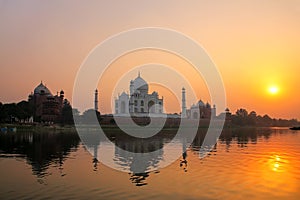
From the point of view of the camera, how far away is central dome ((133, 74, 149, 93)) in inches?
4988

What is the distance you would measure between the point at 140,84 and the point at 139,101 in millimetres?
6334

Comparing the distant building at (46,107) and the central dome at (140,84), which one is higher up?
the central dome at (140,84)

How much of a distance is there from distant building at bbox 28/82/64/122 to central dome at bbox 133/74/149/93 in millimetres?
30243

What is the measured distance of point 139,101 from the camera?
413 feet

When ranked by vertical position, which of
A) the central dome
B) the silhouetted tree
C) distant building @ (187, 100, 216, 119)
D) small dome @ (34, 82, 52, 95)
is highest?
the central dome

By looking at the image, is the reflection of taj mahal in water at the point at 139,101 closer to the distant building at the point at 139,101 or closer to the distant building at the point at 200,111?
the distant building at the point at 139,101

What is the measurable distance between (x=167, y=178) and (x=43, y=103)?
8362cm

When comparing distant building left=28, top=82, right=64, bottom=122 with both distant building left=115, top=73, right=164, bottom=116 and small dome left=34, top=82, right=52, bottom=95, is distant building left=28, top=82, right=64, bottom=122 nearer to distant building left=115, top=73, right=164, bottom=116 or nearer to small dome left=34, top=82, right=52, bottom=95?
small dome left=34, top=82, right=52, bottom=95

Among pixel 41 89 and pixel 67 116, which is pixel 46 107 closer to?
pixel 67 116

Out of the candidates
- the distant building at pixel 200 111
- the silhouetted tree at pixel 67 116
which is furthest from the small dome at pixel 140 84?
the silhouetted tree at pixel 67 116

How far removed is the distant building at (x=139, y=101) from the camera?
409 ft

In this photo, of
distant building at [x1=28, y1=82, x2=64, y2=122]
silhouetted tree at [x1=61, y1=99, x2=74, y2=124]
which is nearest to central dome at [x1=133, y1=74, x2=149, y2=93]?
distant building at [x1=28, y1=82, x2=64, y2=122]

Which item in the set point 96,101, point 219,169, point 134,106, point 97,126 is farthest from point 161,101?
point 219,169

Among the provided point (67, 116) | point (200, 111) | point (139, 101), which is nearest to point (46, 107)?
point (67, 116)
